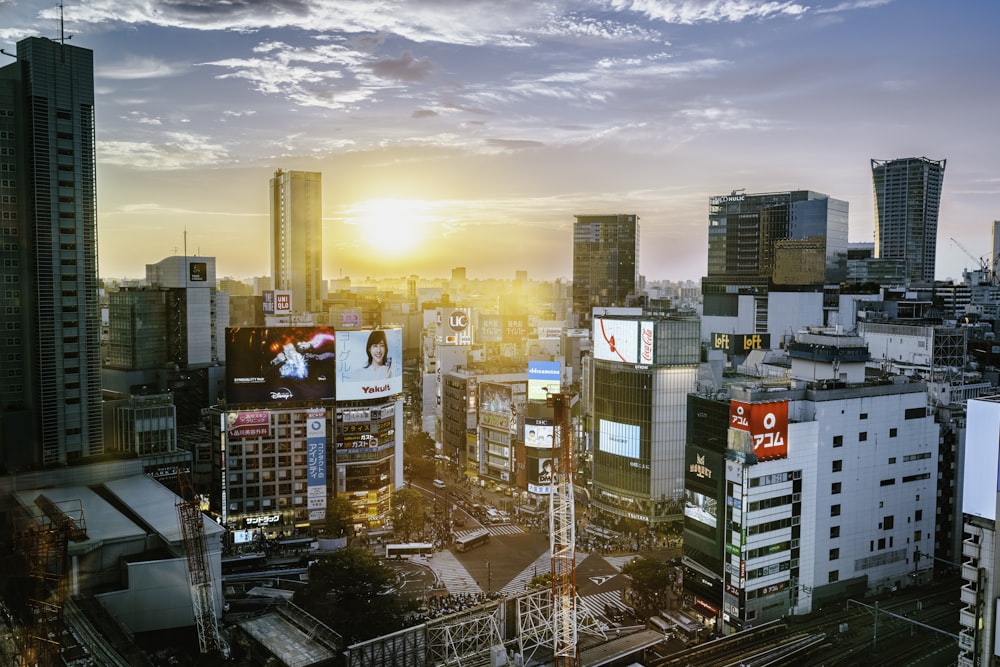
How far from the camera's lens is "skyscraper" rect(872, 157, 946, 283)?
17125cm

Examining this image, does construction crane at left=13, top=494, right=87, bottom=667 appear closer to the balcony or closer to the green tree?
the green tree

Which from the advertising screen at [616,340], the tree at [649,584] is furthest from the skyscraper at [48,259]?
the advertising screen at [616,340]

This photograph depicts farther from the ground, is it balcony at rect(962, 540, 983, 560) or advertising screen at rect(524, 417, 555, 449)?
balcony at rect(962, 540, 983, 560)

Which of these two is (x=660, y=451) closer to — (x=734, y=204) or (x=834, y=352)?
(x=834, y=352)

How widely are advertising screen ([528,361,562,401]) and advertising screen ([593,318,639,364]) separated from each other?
23.0 ft

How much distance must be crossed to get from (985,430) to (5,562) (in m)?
35.4

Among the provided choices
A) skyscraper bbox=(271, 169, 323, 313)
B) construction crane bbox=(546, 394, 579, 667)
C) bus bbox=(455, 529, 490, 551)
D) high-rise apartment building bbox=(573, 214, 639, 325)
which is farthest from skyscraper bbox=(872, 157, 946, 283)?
construction crane bbox=(546, 394, 579, 667)

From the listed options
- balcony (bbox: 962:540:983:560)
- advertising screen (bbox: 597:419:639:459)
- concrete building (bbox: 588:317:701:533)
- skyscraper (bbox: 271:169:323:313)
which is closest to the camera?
balcony (bbox: 962:540:983:560)

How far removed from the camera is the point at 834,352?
138ft

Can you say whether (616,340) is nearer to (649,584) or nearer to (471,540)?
(471,540)

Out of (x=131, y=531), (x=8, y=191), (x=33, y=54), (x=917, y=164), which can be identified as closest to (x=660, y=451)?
→ (x=131, y=531)

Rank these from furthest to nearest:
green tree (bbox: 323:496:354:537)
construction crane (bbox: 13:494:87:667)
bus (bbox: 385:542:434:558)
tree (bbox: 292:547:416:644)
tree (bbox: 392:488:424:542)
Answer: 1. tree (bbox: 392:488:424:542)
2. green tree (bbox: 323:496:354:537)
3. bus (bbox: 385:542:434:558)
4. tree (bbox: 292:547:416:644)
5. construction crane (bbox: 13:494:87:667)

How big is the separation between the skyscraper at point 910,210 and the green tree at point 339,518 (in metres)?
159

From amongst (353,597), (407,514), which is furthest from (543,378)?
(353,597)
